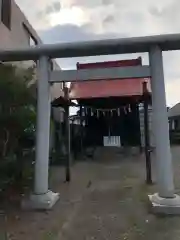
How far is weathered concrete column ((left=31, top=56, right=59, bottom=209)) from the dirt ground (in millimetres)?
282

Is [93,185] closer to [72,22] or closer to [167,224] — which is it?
[167,224]

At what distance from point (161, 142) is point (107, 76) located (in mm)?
1852

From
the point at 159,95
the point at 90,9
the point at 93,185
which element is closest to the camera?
the point at 159,95

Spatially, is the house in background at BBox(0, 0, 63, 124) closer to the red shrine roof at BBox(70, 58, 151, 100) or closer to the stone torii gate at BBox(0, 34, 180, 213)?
the stone torii gate at BBox(0, 34, 180, 213)

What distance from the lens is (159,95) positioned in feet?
20.9

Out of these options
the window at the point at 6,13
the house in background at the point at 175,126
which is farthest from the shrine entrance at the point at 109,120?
the house in background at the point at 175,126

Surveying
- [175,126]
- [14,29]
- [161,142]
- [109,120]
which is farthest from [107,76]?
[175,126]

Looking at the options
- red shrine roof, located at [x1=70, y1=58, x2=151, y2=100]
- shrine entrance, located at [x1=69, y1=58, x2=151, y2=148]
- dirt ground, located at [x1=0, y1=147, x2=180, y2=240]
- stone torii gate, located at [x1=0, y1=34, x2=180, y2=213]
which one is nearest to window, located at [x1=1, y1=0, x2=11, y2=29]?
A: stone torii gate, located at [x1=0, y1=34, x2=180, y2=213]

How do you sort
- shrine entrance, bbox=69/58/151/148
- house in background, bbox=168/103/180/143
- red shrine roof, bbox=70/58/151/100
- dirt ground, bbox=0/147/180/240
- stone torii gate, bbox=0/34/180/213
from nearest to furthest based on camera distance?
dirt ground, bbox=0/147/180/240 → stone torii gate, bbox=0/34/180/213 → red shrine roof, bbox=70/58/151/100 → shrine entrance, bbox=69/58/151/148 → house in background, bbox=168/103/180/143

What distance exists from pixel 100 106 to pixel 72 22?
488 centimetres

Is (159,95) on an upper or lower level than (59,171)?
upper

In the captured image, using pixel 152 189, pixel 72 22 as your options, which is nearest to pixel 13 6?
pixel 72 22

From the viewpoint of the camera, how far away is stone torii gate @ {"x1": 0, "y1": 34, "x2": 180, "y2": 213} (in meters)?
6.21

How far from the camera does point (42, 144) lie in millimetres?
6590
